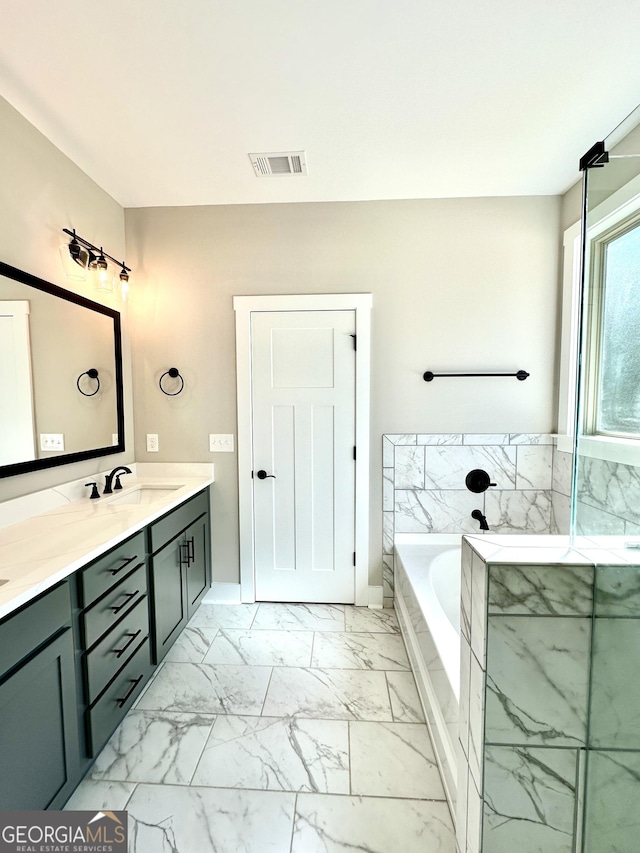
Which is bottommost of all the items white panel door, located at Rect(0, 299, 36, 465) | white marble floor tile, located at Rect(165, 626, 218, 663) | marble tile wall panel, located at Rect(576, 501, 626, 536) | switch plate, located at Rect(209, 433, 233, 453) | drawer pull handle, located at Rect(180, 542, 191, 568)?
white marble floor tile, located at Rect(165, 626, 218, 663)

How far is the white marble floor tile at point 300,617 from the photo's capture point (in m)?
2.30

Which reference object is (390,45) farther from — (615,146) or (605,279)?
(605,279)

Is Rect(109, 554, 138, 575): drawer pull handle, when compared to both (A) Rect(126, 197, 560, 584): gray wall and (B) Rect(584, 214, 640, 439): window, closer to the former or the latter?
(A) Rect(126, 197, 560, 584): gray wall

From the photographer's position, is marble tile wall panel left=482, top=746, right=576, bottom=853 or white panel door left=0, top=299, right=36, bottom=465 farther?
white panel door left=0, top=299, right=36, bottom=465

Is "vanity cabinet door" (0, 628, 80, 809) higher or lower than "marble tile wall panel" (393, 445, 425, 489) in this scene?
lower

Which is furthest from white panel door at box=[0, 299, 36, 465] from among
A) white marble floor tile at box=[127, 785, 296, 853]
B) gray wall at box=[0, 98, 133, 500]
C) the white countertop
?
white marble floor tile at box=[127, 785, 296, 853]

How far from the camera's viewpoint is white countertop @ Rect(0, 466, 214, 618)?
3.46 feet

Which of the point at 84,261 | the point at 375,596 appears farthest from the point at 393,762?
the point at 84,261

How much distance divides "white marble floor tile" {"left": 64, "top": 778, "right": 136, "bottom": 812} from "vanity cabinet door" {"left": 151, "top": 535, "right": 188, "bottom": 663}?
19.2 inches

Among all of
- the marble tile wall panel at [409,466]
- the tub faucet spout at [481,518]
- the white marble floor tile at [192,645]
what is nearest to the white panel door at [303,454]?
the marble tile wall panel at [409,466]

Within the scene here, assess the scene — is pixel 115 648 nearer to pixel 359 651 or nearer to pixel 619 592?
pixel 359 651

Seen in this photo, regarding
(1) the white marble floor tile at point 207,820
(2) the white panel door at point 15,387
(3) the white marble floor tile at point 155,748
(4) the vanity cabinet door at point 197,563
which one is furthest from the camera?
(4) the vanity cabinet door at point 197,563

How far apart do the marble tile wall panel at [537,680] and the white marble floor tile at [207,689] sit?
121 cm

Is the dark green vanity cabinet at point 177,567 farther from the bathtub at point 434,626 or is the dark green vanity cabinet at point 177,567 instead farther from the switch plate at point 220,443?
the bathtub at point 434,626
